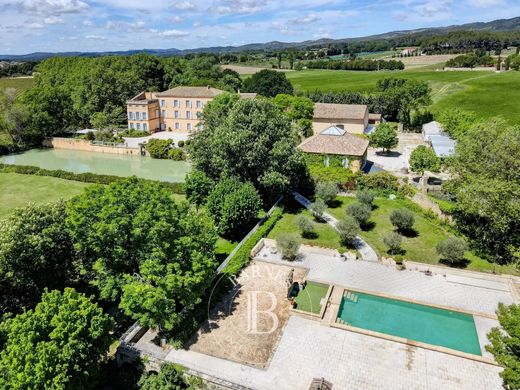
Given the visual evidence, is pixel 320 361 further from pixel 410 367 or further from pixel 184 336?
pixel 184 336

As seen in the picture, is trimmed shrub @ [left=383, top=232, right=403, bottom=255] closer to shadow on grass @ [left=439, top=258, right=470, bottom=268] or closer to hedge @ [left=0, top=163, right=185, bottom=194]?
shadow on grass @ [left=439, top=258, right=470, bottom=268]

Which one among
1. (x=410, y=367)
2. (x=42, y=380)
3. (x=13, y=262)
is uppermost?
(x=13, y=262)

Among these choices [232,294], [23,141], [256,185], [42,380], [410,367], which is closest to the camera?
[42,380]

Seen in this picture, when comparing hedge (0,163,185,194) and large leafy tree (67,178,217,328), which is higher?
large leafy tree (67,178,217,328)

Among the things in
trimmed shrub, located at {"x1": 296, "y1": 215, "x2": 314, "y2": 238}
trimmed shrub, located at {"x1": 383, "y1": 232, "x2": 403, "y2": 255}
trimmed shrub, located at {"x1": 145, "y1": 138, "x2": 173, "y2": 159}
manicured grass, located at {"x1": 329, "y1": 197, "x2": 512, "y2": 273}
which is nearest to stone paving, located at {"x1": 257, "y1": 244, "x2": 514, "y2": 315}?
trimmed shrub, located at {"x1": 383, "y1": 232, "x2": 403, "y2": 255}

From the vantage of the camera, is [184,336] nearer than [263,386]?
No

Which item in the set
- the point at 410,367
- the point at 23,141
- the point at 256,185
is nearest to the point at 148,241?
the point at 410,367
